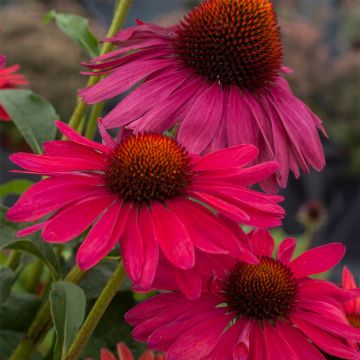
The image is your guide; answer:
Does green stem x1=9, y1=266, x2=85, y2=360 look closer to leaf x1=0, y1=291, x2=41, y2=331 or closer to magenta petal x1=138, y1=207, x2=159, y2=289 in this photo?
leaf x1=0, y1=291, x2=41, y2=331

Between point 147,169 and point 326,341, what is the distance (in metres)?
0.16

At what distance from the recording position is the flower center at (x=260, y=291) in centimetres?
47

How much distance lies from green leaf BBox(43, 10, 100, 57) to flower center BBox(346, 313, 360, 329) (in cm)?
35

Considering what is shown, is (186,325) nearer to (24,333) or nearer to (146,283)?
(146,283)

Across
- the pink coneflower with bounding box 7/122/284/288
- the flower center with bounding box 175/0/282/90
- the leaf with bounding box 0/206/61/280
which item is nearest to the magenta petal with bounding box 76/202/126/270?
the pink coneflower with bounding box 7/122/284/288

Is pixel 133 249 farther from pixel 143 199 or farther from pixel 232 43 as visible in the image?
pixel 232 43

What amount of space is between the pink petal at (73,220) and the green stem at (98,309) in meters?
0.04

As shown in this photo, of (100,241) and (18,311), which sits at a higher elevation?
(100,241)

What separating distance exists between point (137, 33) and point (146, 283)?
286 mm

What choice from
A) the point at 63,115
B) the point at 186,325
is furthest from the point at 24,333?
the point at 63,115

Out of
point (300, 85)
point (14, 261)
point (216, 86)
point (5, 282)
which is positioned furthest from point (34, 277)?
point (300, 85)

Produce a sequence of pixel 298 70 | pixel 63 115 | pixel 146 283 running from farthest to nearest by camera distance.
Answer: pixel 298 70 → pixel 63 115 → pixel 146 283

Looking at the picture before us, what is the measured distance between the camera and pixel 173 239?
366 mm

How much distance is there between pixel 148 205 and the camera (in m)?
0.41
